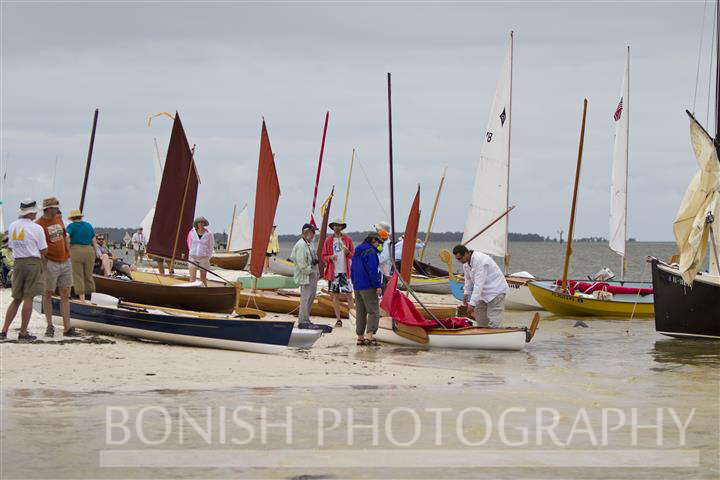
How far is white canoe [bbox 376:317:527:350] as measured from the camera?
14.7m

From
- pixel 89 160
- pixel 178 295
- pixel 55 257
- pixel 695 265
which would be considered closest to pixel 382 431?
pixel 55 257

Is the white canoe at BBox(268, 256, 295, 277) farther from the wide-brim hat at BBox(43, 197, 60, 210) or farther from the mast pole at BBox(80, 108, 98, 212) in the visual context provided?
the wide-brim hat at BBox(43, 197, 60, 210)

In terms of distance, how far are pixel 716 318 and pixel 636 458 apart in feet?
36.1

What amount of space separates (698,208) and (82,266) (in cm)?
1063

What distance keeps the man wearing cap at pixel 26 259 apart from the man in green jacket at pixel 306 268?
4.29 meters

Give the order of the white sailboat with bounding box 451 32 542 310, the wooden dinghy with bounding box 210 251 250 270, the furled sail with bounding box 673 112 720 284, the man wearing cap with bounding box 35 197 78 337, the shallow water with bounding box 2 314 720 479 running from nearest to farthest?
the shallow water with bounding box 2 314 720 479
the man wearing cap with bounding box 35 197 78 337
the furled sail with bounding box 673 112 720 284
the white sailboat with bounding box 451 32 542 310
the wooden dinghy with bounding box 210 251 250 270

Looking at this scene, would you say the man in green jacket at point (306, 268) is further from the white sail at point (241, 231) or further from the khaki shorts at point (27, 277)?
the white sail at point (241, 231)

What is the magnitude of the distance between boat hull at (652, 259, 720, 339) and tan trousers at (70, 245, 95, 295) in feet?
32.7

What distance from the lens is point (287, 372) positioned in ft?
37.0

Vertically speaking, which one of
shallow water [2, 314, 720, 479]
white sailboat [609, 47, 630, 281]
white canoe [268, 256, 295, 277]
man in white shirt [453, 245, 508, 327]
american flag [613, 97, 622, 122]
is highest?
american flag [613, 97, 622, 122]

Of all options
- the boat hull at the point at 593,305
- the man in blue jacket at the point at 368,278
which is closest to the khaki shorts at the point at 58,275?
the man in blue jacket at the point at 368,278

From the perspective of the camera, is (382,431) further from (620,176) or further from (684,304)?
(620,176)

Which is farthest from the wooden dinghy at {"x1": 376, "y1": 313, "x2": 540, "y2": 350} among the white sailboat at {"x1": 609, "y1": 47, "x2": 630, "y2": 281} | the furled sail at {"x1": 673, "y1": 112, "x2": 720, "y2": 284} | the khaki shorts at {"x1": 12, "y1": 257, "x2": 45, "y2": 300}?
the white sailboat at {"x1": 609, "y1": 47, "x2": 630, "y2": 281}

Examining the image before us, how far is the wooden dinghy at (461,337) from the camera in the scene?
580 inches
